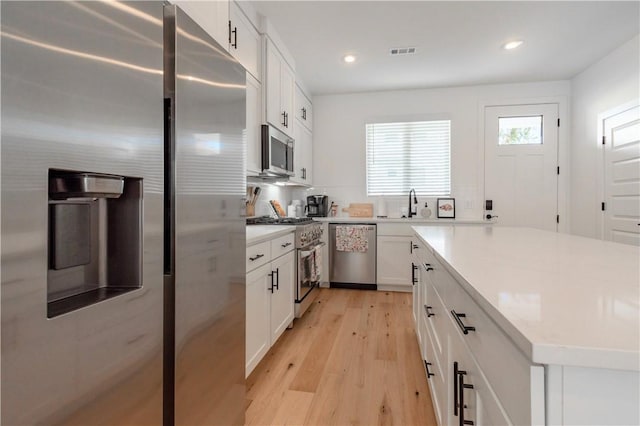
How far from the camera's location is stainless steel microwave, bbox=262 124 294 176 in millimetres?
2586

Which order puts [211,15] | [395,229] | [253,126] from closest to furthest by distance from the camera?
[211,15], [253,126], [395,229]

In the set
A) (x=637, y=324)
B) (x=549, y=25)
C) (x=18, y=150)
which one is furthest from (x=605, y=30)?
(x=18, y=150)

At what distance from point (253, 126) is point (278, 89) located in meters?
0.69

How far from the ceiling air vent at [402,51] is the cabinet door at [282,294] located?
2.33 metres

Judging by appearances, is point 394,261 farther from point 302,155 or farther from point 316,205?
point 302,155

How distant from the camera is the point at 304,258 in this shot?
2906mm

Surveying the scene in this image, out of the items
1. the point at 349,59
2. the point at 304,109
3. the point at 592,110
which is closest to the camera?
the point at 349,59

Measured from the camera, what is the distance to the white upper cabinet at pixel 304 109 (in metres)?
3.94

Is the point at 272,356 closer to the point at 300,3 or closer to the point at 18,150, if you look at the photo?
the point at 18,150

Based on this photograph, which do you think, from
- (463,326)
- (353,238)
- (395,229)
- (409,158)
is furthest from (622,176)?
(463,326)

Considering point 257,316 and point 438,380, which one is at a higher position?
point 257,316

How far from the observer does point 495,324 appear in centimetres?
64

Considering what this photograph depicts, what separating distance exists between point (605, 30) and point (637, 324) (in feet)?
12.2

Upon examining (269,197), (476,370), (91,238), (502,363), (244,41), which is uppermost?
(244,41)
